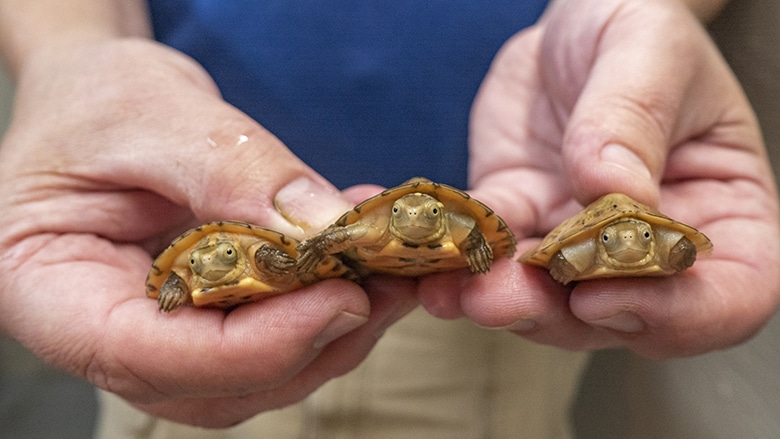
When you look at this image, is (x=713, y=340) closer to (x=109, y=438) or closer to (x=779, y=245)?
(x=779, y=245)

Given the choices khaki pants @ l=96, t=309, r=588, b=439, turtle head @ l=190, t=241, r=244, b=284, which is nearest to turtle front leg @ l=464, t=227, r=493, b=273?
turtle head @ l=190, t=241, r=244, b=284

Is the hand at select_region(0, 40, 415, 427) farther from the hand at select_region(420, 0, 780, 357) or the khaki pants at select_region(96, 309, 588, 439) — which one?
the khaki pants at select_region(96, 309, 588, 439)

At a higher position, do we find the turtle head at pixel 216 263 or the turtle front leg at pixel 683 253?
the turtle front leg at pixel 683 253

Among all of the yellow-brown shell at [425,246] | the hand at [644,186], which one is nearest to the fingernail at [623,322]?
the hand at [644,186]

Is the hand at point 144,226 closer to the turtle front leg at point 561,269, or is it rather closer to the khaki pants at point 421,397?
the turtle front leg at point 561,269

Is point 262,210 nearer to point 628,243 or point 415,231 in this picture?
point 415,231

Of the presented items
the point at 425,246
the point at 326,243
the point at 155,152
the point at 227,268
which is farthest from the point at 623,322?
the point at 155,152

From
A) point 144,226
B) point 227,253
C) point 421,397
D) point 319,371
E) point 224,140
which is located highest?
point 224,140
